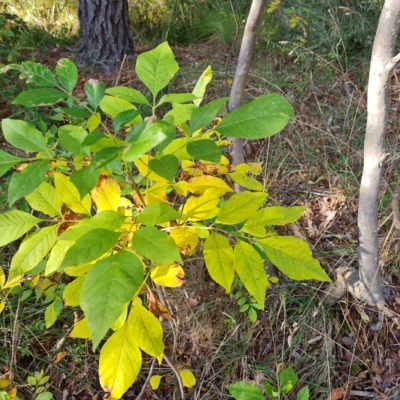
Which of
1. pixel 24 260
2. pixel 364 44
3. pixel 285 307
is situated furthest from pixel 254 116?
pixel 364 44

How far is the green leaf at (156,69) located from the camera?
2.52ft

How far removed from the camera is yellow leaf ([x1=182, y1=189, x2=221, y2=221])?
0.82 meters

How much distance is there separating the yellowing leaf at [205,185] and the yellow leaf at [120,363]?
318 mm

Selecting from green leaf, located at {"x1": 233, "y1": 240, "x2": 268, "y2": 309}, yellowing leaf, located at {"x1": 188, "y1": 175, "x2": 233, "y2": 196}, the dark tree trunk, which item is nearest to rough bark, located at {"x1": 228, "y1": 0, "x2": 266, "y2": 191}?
yellowing leaf, located at {"x1": 188, "y1": 175, "x2": 233, "y2": 196}

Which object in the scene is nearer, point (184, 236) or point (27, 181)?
point (27, 181)

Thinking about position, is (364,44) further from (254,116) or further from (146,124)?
(146,124)

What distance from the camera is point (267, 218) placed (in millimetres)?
783

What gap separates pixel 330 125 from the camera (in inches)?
99.3

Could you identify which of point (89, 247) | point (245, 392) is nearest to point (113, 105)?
point (89, 247)

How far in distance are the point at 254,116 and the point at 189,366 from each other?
127 cm

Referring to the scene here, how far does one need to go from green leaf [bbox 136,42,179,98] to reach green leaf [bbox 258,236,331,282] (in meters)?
0.38

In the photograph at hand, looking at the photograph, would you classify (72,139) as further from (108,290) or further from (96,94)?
(108,290)

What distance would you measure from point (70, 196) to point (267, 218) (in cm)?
41

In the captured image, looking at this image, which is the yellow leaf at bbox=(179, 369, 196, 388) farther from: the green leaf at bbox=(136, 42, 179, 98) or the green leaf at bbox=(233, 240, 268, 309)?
the green leaf at bbox=(136, 42, 179, 98)
